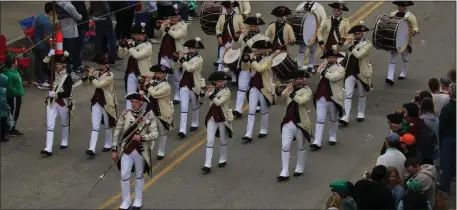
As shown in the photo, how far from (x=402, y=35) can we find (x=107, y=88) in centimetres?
599

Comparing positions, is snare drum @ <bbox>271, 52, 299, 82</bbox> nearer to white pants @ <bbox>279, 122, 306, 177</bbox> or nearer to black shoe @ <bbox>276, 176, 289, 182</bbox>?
white pants @ <bbox>279, 122, 306, 177</bbox>

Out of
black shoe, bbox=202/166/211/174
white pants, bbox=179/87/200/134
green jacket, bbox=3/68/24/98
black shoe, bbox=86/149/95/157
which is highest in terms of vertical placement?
green jacket, bbox=3/68/24/98

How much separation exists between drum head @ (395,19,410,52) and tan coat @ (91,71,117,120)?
5748mm

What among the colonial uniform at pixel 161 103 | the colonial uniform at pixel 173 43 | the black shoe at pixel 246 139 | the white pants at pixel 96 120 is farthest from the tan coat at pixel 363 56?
the white pants at pixel 96 120

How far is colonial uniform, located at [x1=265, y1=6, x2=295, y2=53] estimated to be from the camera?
2323 cm

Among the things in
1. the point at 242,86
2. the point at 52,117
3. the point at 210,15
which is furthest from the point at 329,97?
the point at 52,117

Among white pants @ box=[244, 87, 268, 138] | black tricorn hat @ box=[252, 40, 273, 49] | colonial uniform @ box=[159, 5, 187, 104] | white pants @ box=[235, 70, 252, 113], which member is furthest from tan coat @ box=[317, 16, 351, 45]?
colonial uniform @ box=[159, 5, 187, 104]

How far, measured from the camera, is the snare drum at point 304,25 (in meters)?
23.6

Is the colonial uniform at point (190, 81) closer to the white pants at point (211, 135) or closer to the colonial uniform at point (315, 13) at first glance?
the white pants at point (211, 135)

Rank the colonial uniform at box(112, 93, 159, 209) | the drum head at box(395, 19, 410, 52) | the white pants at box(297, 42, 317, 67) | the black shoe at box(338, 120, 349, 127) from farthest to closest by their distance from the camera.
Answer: the white pants at box(297, 42, 317, 67) → the drum head at box(395, 19, 410, 52) → the black shoe at box(338, 120, 349, 127) → the colonial uniform at box(112, 93, 159, 209)

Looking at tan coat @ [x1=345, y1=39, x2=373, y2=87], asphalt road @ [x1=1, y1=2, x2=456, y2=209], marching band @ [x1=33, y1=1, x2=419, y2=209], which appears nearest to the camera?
marching band @ [x1=33, y1=1, x2=419, y2=209]

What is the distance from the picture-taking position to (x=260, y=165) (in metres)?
20.5

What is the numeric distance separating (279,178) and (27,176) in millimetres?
4309

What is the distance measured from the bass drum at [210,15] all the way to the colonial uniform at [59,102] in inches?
173
